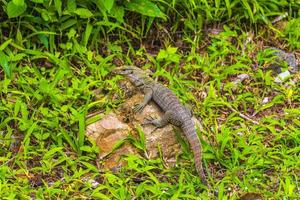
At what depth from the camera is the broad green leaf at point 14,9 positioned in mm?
7797

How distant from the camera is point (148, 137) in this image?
750 centimetres

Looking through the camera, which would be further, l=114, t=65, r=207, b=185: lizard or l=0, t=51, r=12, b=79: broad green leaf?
l=0, t=51, r=12, b=79: broad green leaf

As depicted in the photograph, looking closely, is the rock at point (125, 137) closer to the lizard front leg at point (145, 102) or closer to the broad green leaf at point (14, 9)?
the lizard front leg at point (145, 102)

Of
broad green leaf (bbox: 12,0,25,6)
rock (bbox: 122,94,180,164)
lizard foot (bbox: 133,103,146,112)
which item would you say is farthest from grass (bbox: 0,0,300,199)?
lizard foot (bbox: 133,103,146,112)

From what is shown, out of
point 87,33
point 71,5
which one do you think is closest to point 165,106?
point 87,33

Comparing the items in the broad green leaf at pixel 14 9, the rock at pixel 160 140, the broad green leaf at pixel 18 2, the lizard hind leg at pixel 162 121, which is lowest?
the rock at pixel 160 140

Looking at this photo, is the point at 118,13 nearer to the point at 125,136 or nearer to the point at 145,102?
the point at 145,102

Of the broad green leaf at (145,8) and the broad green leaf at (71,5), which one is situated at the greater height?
the broad green leaf at (71,5)

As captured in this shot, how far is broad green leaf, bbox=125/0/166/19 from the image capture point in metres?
8.54

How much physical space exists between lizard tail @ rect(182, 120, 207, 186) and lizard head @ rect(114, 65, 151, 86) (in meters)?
0.99

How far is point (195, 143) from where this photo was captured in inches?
286

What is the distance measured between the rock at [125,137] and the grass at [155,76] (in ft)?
0.34

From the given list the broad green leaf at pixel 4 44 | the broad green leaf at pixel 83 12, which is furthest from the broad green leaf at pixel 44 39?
the broad green leaf at pixel 83 12

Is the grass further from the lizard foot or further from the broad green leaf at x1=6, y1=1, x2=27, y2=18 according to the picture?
the lizard foot
